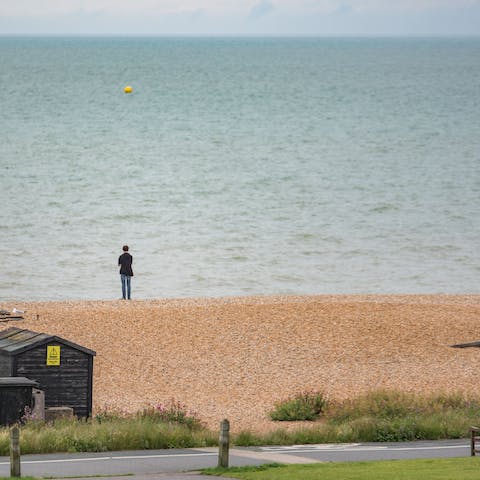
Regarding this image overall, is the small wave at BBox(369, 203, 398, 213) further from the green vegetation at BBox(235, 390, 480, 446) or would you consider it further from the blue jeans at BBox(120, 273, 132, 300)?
the green vegetation at BBox(235, 390, 480, 446)

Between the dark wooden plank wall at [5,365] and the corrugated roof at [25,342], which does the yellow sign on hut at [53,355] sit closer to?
the corrugated roof at [25,342]

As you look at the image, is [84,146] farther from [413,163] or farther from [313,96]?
[313,96]

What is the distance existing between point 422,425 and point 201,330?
947cm

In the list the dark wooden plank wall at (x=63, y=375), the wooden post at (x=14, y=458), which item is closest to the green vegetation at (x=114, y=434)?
the dark wooden plank wall at (x=63, y=375)

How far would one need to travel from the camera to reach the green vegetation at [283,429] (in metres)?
19.8

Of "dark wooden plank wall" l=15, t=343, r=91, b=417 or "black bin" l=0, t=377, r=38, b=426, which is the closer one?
"black bin" l=0, t=377, r=38, b=426

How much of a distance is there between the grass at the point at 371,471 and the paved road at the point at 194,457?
2.33ft

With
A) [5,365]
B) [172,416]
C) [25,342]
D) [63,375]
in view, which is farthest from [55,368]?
[172,416]

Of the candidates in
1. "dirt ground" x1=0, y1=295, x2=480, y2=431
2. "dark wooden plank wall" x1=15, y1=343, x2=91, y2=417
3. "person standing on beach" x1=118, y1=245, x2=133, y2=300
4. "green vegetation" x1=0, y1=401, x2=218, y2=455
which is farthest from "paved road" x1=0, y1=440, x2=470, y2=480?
"person standing on beach" x1=118, y1=245, x2=133, y2=300

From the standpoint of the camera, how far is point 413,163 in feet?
259

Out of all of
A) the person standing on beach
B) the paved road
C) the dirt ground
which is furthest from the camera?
the person standing on beach

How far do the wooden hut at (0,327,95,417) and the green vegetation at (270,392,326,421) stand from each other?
3273mm

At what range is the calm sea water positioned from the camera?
4441cm

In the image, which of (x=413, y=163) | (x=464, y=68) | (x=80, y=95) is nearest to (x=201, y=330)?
(x=413, y=163)
